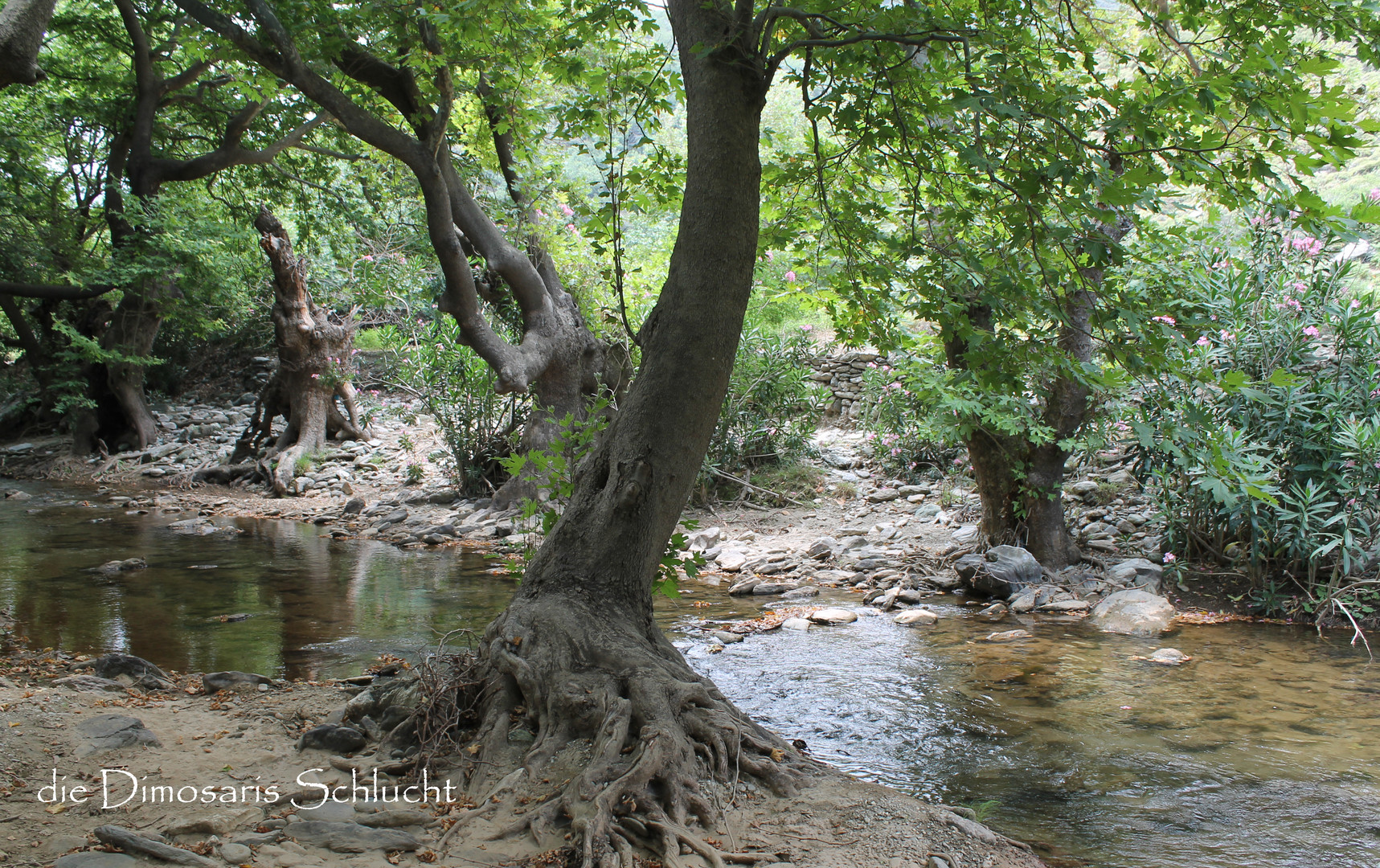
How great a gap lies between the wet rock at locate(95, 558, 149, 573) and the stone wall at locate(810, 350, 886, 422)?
992 cm

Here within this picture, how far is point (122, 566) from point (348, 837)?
Answer: 640 centimetres

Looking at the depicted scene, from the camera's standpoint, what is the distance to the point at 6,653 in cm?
462

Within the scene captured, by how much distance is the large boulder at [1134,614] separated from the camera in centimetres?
595

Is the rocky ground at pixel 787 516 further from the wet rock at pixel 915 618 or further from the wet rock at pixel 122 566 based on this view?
the wet rock at pixel 122 566

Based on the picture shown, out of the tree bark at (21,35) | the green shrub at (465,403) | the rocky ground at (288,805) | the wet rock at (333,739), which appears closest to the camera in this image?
the rocky ground at (288,805)

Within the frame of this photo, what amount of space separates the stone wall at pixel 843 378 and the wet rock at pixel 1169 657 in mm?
8687

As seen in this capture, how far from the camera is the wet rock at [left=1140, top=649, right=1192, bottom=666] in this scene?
205 inches

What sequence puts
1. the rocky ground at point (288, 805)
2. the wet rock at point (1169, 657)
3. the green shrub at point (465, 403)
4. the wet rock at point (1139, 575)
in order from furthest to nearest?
the green shrub at point (465, 403) → the wet rock at point (1139, 575) → the wet rock at point (1169, 657) → the rocky ground at point (288, 805)

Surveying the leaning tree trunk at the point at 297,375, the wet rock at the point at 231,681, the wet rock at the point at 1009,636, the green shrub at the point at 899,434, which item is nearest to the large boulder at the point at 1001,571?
the wet rock at the point at 1009,636

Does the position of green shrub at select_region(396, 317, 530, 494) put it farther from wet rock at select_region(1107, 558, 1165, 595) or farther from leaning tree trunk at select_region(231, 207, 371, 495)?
wet rock at select_region(1107, 558, 1165, 595)

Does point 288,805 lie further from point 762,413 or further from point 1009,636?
point 762,413

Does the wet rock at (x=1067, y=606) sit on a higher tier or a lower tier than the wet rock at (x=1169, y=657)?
higher

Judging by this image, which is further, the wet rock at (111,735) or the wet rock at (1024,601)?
the wet rock at (1024,601)

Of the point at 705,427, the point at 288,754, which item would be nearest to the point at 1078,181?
the point at 705,427
